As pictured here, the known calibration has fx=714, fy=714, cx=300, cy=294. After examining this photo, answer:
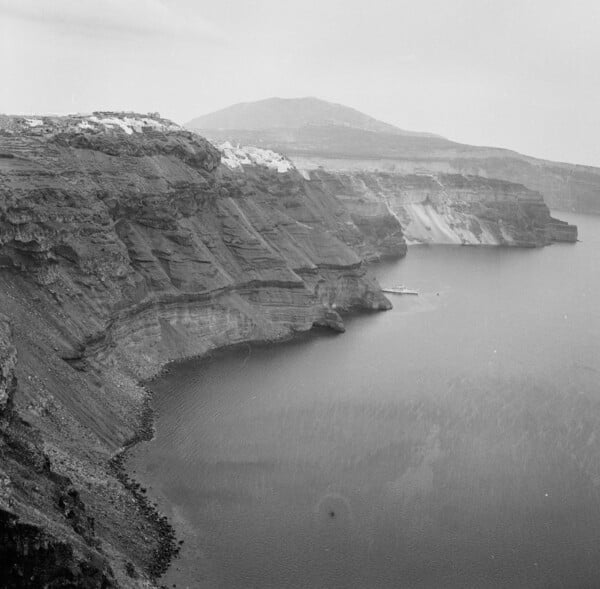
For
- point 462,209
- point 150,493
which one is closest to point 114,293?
point 150,493

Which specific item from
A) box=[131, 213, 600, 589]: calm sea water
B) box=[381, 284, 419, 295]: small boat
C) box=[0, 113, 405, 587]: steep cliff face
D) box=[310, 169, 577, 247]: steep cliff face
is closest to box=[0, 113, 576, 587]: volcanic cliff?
box=[0, 113, 405, 587]: steep cliff face

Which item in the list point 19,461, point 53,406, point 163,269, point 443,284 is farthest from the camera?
point 443,284

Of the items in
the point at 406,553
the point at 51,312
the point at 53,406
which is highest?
the point at 51,312

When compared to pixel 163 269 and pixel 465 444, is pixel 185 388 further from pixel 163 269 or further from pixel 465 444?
pixel 465 444

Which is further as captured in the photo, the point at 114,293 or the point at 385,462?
the point at 114,293

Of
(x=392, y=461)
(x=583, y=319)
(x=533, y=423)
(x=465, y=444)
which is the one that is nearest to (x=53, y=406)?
(x=392, y=461)

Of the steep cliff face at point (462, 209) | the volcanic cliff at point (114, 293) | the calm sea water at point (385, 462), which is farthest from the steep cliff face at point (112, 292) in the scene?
the steep cliff face at point (462, 209)

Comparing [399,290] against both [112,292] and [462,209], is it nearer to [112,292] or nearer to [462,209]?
[112,292]

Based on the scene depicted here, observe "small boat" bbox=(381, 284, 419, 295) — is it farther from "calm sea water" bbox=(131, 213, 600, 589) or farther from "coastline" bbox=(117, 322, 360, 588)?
"coastline" bbox=(117, 322, 360, 588)
